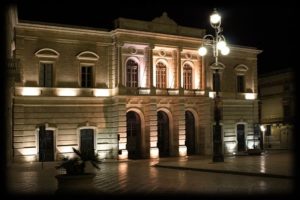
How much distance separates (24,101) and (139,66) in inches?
393

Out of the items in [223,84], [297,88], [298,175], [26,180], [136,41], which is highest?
[136,41]

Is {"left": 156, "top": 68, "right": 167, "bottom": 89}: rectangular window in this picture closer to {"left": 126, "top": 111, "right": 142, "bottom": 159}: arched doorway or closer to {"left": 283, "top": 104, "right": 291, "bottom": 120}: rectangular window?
{"left": 126, "top": 111, "right": 142, "bottom": 159}: arched doorway

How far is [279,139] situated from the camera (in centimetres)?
5231

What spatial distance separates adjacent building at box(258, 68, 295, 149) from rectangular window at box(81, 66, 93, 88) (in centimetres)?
2393

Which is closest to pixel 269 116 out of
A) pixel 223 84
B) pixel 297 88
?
pixel 223 84

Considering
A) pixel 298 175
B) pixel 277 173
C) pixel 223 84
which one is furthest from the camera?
pixel 223 84

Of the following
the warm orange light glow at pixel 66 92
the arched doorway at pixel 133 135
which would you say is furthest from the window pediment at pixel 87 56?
the arched doorway at pixel 133 135

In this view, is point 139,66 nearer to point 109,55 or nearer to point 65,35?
point 109,55

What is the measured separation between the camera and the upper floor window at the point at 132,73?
37.6 meters

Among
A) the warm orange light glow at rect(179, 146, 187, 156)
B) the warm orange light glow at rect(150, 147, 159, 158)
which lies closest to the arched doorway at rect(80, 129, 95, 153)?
the warm orange light glow at rect(150, 147, 159, 158)

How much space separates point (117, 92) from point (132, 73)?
105 inches

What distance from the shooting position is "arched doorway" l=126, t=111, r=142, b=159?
38219 millimetres

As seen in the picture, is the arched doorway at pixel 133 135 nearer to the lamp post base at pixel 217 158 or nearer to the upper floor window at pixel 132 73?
the upper floor window at pixel 132 73

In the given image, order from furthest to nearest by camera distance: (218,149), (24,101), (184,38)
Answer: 1. (184,38)
2. (24,101)
3. (218,149)
